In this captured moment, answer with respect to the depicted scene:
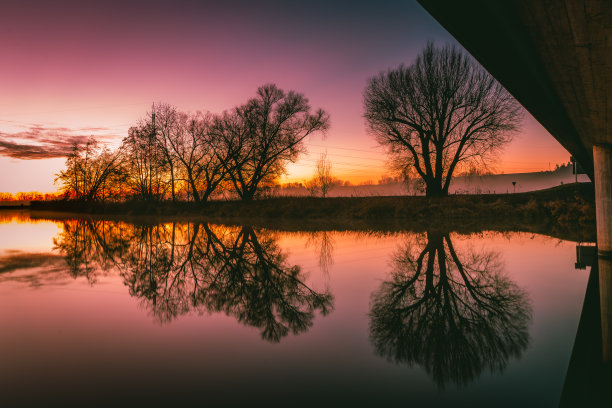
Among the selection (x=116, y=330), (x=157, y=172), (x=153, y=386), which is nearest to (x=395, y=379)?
(x=153, y=386)

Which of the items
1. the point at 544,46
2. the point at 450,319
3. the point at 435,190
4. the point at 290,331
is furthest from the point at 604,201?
the point at 435,190

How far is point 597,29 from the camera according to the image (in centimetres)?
566

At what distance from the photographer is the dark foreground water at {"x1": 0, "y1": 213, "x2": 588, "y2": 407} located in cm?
394

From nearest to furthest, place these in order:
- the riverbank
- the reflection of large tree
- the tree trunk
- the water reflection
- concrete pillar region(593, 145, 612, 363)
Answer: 1. the reflection of large tree
2. the water reflection
3. concrete pillar region(593, 145, 612, 363)
4. the riverbank
5. the tree trunk

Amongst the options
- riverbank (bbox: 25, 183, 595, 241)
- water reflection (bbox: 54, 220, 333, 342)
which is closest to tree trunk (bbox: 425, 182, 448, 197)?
riverbank (bbox: 25, 183, 595, 241)

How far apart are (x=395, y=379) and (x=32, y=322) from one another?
624cm

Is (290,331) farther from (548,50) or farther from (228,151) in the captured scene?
(228,151)

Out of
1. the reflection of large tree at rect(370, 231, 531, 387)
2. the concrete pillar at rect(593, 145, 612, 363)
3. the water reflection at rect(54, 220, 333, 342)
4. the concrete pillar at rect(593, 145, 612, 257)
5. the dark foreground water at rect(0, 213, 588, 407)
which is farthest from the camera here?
the concrete pillar at rect(593, 145, 612, 257)

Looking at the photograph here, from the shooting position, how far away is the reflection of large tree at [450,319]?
4688 mm

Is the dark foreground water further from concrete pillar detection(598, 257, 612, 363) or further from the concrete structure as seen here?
the concrete structure

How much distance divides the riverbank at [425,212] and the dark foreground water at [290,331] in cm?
1262

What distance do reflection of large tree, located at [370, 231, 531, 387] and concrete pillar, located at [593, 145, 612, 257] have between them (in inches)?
226

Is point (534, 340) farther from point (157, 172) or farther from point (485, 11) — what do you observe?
point (157, 172)

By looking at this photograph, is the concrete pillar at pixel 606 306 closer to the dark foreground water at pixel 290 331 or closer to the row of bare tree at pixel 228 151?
the dark foreground water at pixel 290 331
